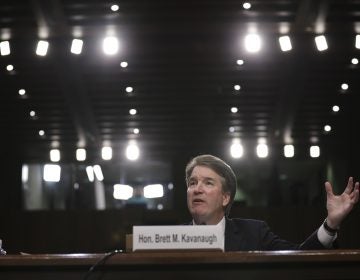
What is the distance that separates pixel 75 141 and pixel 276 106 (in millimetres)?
4484

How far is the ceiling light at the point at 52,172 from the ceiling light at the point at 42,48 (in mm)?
4777

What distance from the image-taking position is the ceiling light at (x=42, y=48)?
858cm

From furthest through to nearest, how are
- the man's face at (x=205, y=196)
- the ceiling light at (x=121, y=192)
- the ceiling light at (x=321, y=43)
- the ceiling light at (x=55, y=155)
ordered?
the ceiling light at (x=121, y=192)
the ceiling light at (x=55, y=155)
the ceiling light at (x=321, y=43)
the man's face at (x=205, y=196)

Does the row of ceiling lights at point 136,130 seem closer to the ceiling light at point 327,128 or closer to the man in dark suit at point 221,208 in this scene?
the ceiling light at point 327,128

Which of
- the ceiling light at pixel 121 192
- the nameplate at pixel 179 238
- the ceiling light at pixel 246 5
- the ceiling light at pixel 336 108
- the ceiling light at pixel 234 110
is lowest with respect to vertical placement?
the nameplate at pixel 179 238

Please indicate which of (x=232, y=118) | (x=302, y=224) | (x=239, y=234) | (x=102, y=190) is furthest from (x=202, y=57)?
(x=239, y=234)

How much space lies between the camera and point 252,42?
8547 millimetres

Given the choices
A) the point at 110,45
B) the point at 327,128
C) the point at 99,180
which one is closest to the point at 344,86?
the point at 327,128

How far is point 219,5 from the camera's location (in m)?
8.30

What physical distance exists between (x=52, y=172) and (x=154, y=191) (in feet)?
8.89

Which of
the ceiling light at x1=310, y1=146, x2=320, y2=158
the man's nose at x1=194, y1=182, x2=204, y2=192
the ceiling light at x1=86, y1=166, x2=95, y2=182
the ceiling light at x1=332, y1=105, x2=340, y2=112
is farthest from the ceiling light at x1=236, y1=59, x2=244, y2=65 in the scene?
the man's nose at x1=194, y1=182, x2=204, y2=192

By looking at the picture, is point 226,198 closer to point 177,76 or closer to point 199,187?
point 199,187

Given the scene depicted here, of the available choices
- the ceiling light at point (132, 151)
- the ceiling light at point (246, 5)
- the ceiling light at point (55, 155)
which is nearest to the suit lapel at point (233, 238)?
the ceiling light at point (246, 5)

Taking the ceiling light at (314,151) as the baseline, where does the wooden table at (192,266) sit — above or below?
below
